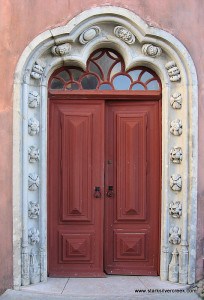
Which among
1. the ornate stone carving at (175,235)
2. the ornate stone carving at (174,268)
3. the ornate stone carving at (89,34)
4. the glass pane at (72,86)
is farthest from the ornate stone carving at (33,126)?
the ornate stone carving at (174,268)

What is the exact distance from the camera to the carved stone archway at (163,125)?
5.32 m

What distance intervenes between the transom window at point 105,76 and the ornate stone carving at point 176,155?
0.85m

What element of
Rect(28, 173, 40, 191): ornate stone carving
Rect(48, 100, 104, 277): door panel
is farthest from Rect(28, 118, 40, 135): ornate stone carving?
Rect(28, 173, 40, 191): ornate stone carving

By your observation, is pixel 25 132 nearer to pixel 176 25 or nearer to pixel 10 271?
pixel 10 271

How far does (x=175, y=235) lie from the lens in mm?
5469

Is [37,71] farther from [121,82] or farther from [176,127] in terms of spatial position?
[176,127]

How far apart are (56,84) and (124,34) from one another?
110 cm

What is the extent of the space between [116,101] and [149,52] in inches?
30.9

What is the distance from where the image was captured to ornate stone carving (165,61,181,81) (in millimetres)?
5473

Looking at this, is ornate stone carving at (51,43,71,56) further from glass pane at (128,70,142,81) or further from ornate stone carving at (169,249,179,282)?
ornate stone carving at (169,249,179,282)

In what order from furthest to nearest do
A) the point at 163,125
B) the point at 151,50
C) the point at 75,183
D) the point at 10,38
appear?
1. the point at 75,183
2. the point at 163,125
3. the point at 151,50
4. the point at 10,38

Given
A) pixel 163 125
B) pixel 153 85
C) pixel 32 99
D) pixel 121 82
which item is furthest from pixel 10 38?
pixel 163 125

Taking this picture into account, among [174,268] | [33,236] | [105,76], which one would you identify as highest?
[105,76]

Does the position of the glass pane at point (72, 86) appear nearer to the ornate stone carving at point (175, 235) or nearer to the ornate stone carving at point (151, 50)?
the ornate stone carving at point (151, 50)
